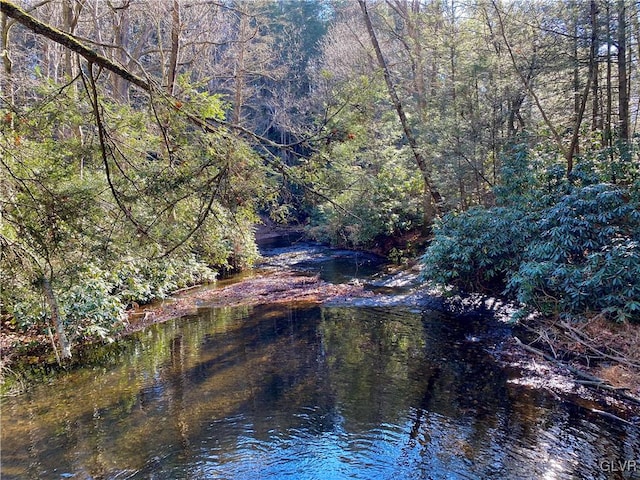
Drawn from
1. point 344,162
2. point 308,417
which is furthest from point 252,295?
point 344,162

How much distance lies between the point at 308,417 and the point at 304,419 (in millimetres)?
63

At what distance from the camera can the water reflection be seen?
4305 millimetres

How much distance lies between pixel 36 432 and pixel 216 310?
221 inches

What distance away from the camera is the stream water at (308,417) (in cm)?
429

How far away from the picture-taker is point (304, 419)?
5246mm

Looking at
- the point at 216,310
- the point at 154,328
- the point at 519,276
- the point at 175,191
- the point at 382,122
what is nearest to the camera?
the point at 175,191

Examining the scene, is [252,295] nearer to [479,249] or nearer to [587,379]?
[479,249]

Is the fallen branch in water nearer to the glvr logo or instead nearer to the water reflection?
the water reflection

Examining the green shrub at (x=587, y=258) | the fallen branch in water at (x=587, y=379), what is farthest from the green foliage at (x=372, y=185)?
the fallen branch in water at (x=587, y=379)

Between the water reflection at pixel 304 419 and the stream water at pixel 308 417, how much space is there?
2cm

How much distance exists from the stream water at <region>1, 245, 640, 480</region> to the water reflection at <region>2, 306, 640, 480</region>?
0.7 inches

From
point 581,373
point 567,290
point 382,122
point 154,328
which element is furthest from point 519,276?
point 382,122

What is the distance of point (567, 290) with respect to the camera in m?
6.94

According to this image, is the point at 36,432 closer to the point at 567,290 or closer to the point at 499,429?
the point at 499,429
